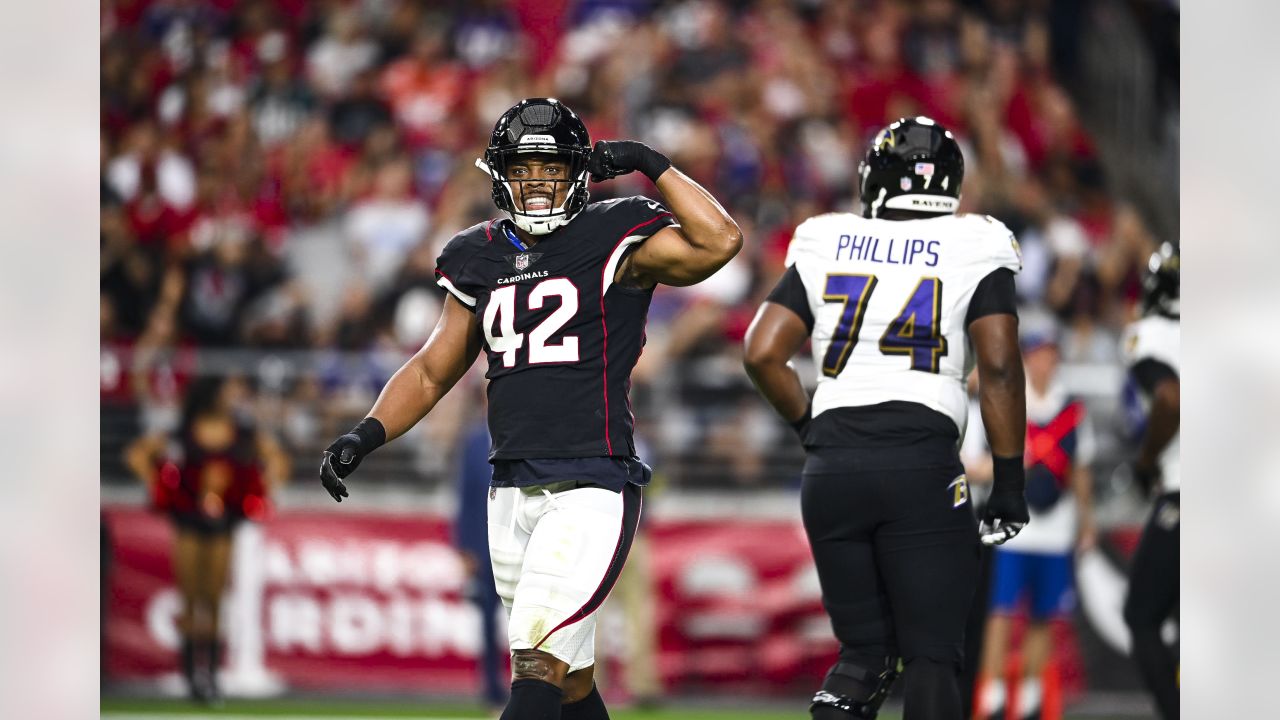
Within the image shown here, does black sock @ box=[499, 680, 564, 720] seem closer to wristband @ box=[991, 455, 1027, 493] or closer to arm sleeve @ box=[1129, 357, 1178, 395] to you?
wristband @ box=[991, 455, 1027, 493]

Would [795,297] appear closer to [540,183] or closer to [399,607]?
[540,183]

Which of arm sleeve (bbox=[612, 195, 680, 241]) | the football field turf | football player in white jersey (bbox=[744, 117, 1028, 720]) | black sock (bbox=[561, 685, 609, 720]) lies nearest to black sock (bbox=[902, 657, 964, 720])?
football player in white jersey (bbox=[744, 117, 1028, 720])

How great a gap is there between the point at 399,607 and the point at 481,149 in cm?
507

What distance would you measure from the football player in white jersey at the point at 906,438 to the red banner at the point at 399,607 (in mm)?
6190

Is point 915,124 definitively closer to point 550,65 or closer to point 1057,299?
point 1057,299

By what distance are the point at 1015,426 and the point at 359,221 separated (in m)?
9.82

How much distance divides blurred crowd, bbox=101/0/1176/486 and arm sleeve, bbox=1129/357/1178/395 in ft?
16.7

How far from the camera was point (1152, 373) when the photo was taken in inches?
267

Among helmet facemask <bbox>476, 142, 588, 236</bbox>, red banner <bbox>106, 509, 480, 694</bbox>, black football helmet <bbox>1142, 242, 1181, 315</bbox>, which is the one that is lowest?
red banner <bbox>106, 509, 480, 694</bbox>

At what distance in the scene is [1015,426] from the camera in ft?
16.4

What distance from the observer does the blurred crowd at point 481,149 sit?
1253 cm

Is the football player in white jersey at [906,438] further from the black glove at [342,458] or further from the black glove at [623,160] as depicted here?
the black glove at [342,458]

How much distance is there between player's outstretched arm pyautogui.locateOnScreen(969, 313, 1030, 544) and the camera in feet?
16.3

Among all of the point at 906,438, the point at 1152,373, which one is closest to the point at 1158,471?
the point at 1152,373
